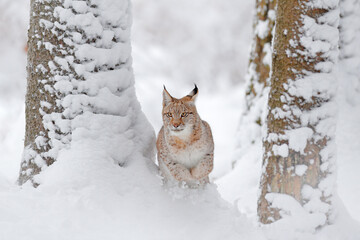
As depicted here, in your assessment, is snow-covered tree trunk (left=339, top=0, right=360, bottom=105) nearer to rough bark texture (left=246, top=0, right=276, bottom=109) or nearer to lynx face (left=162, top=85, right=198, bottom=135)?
rough bark texture (left=246, top=0, right=276, bottom=109)

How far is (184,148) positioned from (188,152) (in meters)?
0.06

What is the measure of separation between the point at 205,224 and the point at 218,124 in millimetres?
9557

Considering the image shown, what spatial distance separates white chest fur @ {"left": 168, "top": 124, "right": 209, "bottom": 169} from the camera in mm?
4211

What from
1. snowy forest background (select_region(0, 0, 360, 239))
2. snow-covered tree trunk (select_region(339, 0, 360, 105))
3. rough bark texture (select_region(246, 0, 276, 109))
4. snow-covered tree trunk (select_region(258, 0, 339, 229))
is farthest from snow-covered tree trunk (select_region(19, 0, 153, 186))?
rough bark texture (select_region(246, 0, 276, 109))

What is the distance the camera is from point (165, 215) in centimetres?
390

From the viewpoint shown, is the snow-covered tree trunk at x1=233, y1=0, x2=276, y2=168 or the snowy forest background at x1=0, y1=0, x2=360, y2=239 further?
the snow-covered tree trunk at x1=233, y1=0, x2=276, y2=168

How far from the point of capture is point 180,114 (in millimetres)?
4219

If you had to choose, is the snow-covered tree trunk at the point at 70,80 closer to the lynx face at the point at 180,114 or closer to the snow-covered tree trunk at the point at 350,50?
the lynx face at the point at 180,114

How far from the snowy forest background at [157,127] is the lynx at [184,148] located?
206 mm

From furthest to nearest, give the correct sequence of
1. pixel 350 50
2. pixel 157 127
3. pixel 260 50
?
pixel 157 127, pixel 260 50, pixel 350 50

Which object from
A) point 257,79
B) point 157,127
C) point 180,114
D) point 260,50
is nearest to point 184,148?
point 180,114

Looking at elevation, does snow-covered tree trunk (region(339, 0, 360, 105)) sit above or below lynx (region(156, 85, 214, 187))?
above

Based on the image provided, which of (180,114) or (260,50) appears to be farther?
(260,50)

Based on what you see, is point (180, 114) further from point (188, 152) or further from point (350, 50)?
point (350, 50)
